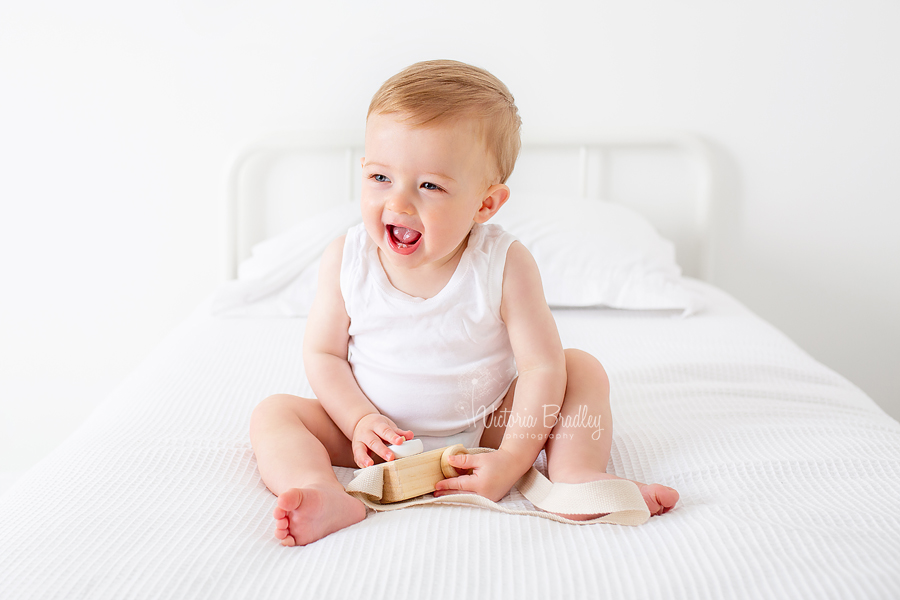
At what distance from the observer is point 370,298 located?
3.05ft

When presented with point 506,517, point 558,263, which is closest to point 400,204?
point 506,517

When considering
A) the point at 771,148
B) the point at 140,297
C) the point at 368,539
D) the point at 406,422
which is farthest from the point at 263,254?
the point at 771,148

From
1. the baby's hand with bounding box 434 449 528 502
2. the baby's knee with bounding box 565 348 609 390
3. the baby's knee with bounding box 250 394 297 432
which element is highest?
the baby's knee with bounding box 565 348 609 390

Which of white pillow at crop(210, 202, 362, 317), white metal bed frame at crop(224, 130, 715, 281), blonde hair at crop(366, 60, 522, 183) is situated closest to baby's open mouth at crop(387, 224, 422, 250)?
blonde hair at crop(366, 60, 522, 183)

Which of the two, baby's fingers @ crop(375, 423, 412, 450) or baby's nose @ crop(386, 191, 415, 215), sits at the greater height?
baby's nose @ crop(386, 191, 415, 215)

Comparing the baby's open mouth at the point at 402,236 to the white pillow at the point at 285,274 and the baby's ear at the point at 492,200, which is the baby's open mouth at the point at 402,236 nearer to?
the baby's ear at the point at 492,200

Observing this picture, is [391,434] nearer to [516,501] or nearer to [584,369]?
[516,501]

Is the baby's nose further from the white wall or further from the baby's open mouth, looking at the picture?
the white wall

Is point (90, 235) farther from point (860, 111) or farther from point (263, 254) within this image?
point (860, 111)

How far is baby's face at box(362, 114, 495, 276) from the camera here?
80 centimetres

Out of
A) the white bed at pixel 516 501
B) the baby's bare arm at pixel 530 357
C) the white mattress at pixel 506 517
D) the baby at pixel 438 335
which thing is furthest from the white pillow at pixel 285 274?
the baby's bare arm at pixel 530 357

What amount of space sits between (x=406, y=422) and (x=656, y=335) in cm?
65

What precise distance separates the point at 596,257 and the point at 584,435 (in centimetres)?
82

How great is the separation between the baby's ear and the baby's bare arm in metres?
0.06
